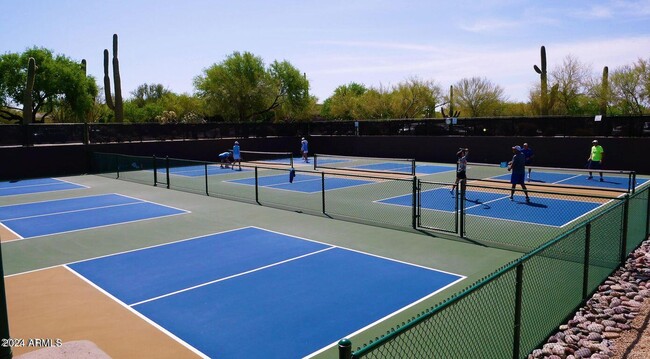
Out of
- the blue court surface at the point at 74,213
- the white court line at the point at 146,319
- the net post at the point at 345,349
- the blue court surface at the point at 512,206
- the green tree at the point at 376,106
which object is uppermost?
the green tree at the point at 376,106

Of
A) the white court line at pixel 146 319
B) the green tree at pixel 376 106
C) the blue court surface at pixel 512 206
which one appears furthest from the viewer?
the green tree at pixel 376 106

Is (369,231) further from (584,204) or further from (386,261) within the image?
(584,204)

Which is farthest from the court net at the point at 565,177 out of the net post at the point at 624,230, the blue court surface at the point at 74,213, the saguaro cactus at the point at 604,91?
the saguaro cactus at the point at 604,91

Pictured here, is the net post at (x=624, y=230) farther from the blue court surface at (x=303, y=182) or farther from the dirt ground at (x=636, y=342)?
the blue court surface at (x=303, y=182)

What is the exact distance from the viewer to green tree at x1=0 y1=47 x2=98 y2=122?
162 feet

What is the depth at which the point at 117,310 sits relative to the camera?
8.27 metres

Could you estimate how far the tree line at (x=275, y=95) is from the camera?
49.5 m

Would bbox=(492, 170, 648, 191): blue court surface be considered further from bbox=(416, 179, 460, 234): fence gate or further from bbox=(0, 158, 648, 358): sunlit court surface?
bbox=(416, 179, 460, 234): fence gate

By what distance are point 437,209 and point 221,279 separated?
9250 millimetres

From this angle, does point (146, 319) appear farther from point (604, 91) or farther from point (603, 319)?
point (604, 91)

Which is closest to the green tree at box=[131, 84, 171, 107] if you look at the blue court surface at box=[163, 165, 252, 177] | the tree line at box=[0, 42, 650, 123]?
the tree line at box=[0, 42, 650, 123]

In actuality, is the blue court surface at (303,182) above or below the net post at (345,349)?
below

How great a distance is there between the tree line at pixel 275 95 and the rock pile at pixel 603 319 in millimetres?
41826

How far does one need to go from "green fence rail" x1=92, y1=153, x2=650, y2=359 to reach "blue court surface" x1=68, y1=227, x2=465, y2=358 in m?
0.97
